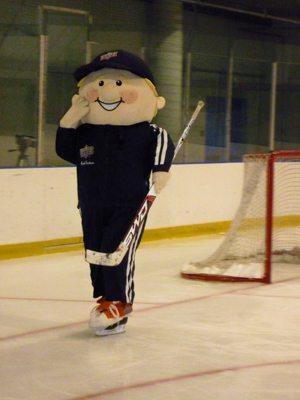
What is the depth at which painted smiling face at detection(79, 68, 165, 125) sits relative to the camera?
3764 millimetres

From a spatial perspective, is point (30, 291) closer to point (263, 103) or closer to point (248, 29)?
point (263, 103)

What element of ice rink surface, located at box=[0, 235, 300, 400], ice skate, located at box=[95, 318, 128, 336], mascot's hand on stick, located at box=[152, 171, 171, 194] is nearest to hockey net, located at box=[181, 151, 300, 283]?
ice rink surface, located at box=[0, 235, 300, 400]

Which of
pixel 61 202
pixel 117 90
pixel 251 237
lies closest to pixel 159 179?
pixel 117 90

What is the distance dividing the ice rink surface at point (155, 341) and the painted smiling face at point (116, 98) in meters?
1.05

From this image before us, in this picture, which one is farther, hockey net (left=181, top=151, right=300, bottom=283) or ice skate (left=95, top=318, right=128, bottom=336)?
hockey net (left=181, top=151, right=300, bottom=283)

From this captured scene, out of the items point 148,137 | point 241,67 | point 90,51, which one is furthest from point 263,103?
point 148,137

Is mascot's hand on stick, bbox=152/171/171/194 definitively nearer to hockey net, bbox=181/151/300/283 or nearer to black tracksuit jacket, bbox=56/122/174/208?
black tracksuit jacket, bbox=56/122/174/208

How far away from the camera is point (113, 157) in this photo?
3.70m

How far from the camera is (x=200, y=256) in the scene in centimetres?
641

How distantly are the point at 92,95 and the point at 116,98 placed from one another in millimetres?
127

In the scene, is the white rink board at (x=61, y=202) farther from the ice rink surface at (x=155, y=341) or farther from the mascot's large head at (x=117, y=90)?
the mascot's large head at (x=117, y=90)

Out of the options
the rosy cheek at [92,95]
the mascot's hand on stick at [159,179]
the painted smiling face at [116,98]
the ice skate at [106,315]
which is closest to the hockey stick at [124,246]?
the mascot's hand on stick at [159,179]

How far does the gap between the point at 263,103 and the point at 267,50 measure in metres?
3.01

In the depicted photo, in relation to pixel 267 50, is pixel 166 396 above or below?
below
